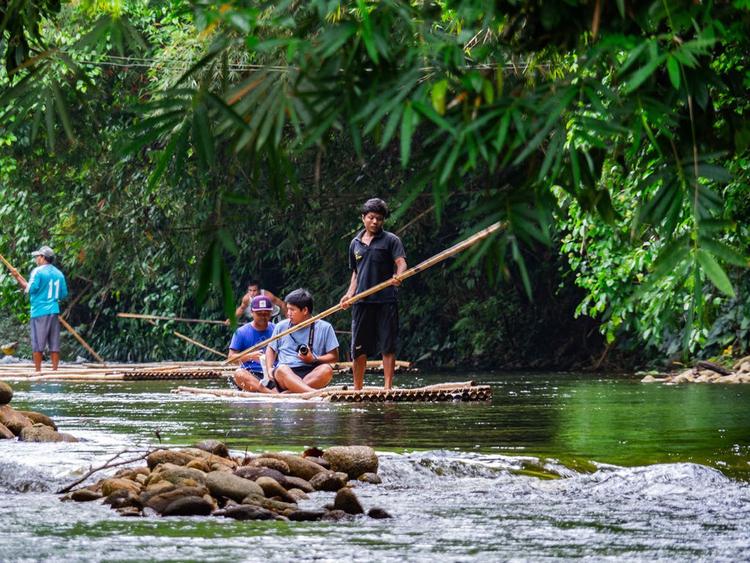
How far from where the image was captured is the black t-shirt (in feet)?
47.1

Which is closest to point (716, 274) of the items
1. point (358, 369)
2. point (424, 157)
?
point (424, 157)

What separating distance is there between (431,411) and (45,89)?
278 inches

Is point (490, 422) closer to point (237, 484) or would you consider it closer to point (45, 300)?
point (237, 484)

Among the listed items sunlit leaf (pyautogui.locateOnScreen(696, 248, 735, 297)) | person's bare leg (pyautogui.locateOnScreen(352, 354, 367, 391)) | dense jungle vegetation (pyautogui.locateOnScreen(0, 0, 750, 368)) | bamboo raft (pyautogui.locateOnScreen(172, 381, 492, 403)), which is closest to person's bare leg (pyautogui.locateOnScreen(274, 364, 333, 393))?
person's bare leg (pyautogui.locateOnScreen(352, 354, 367, 391))

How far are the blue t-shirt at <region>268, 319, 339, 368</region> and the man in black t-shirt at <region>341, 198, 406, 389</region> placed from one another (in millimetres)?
284

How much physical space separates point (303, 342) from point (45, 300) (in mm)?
9203

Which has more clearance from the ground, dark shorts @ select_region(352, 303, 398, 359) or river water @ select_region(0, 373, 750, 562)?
dark shorts @ select_region(352, 303, 398, 359)

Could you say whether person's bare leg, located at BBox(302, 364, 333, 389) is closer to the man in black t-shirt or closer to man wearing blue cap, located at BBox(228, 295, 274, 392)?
the man in black t-shirt

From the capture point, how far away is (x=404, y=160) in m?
4.20

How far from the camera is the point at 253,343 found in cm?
1591

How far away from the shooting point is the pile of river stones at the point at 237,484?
6.40 m

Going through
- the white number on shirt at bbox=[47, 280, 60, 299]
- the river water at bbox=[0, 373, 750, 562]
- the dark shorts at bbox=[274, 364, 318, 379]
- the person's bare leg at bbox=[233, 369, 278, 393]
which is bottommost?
the river water at bbox=[0, 373, 750, 562]

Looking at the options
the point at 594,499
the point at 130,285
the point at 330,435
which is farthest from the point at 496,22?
the point at 130,285

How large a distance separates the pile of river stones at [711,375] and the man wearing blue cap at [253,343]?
5359mm
